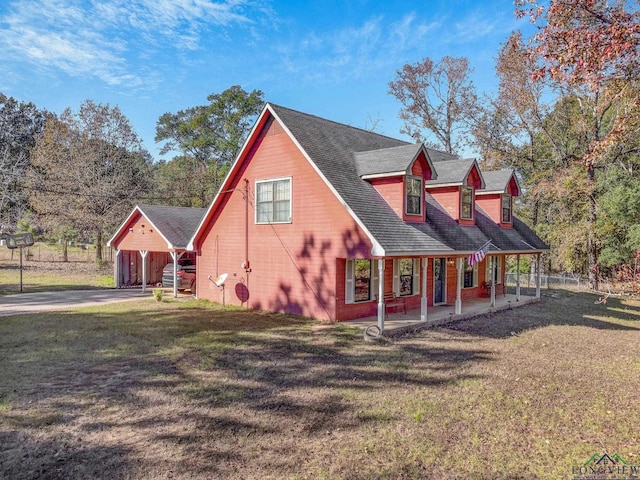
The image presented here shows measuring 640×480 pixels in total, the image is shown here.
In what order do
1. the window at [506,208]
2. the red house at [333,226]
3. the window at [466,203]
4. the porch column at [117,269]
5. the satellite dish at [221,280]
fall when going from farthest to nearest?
the porch column at [117,269], the window at [506,208], the window at [466,203], the satellite dish at [221,280], the red house at [333,226]

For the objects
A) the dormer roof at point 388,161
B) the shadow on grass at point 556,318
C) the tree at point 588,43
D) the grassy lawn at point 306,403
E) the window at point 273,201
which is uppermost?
the tree at point 588,43

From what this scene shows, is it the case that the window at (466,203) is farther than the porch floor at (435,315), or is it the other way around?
the window at (466,203)

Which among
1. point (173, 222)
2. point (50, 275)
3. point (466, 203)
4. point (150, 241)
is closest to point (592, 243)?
point (466, 203)

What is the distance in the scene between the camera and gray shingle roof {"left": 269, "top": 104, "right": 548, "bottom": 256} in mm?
12211

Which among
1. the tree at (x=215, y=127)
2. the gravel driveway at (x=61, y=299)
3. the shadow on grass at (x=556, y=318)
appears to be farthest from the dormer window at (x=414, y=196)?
the tree at (x=215, y=127)

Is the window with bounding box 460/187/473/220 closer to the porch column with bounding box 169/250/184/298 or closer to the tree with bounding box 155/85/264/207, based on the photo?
the porch column with bounding box 169/250/184/298

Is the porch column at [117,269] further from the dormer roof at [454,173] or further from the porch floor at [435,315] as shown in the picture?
the dormer roof at [454,173]

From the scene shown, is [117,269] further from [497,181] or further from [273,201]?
[497,181]

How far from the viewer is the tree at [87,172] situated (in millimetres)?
30234

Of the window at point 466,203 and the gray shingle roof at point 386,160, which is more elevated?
the gray shingle roof at point 386,160

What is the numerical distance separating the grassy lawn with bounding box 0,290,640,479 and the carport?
8233mm

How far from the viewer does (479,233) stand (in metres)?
16.7

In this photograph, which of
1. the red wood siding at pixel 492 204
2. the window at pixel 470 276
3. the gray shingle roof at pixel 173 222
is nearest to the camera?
the window at pixel 470 276

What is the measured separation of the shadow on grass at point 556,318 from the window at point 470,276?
2.29 m
